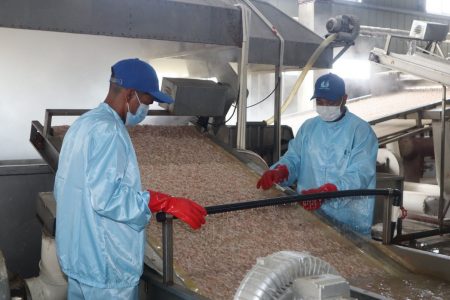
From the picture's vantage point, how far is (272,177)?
272cm

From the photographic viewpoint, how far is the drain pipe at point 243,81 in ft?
9.39

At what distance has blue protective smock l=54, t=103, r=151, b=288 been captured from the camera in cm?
161

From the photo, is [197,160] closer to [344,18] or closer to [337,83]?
[337,83]

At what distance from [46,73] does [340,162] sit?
88.6 inches

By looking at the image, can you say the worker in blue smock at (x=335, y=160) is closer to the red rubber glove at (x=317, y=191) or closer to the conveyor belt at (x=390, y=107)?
the red rubber glove at (x=317, y=191)

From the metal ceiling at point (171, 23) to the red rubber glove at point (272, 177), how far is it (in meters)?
0.73

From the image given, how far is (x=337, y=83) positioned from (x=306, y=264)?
71.6 inches

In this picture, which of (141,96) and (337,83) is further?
(337,83)

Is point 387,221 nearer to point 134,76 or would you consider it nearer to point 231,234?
point 231,234

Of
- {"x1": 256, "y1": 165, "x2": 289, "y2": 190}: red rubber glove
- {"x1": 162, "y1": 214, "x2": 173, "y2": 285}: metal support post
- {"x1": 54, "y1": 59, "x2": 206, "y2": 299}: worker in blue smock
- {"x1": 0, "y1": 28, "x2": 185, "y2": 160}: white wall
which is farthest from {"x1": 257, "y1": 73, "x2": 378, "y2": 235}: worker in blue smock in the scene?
{"x1": 0, "y1": 28, "x2": 185, "y2": 160}: white wall

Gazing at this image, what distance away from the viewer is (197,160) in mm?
2961

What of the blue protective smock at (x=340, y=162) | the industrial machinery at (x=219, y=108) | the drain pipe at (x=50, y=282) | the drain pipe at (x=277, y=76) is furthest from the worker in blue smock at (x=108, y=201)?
the drain pipe at (x=277, y=76)

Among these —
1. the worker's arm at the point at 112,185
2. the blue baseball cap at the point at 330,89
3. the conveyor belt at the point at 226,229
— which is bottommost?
the conveyor belt at the point at 226,229

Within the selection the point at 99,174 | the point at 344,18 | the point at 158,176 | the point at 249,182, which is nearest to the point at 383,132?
the point at 344,18
